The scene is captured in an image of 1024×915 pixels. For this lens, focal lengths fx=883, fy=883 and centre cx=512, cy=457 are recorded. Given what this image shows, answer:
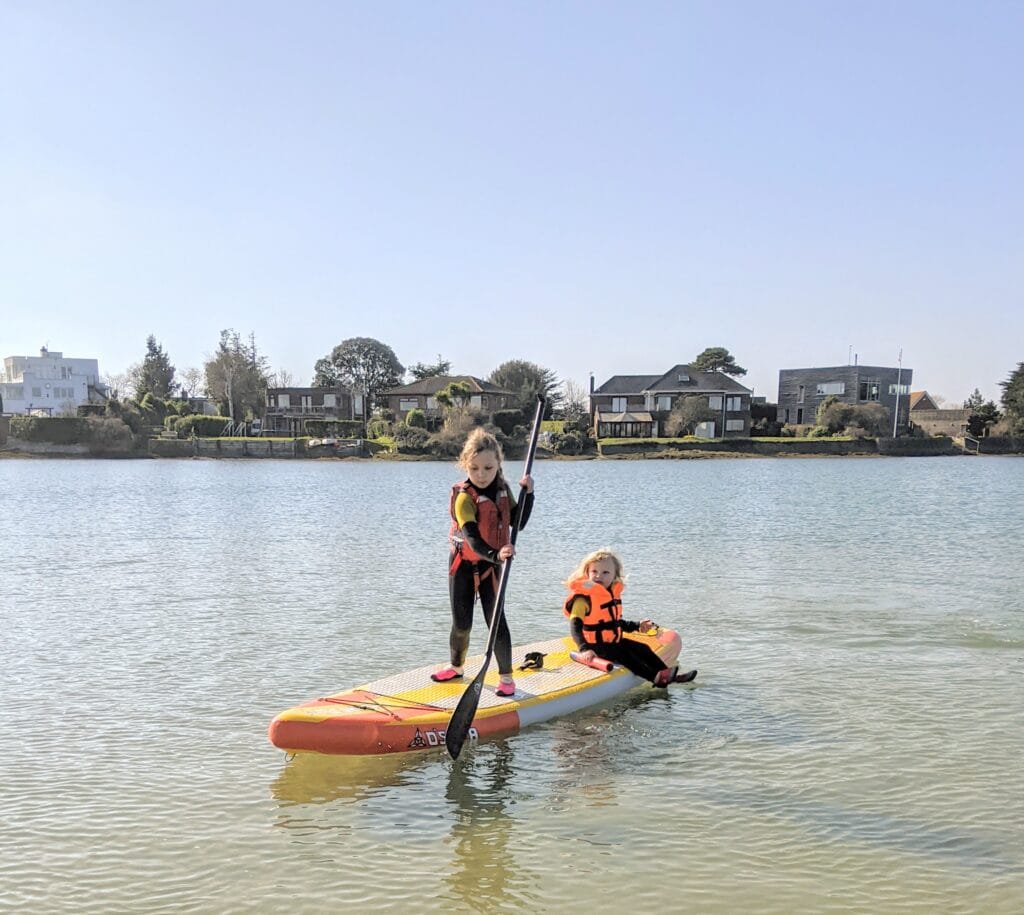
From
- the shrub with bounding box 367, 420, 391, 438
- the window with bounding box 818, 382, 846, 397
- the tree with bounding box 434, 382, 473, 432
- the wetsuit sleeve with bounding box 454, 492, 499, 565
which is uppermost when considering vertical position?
the window with bounding box 818, 382, 846, 397

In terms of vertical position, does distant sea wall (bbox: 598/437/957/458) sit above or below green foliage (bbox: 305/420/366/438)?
below

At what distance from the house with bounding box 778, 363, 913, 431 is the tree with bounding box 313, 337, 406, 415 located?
44.8 metres

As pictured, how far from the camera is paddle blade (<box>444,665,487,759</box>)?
22.1 ft

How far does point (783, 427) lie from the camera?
88.4m

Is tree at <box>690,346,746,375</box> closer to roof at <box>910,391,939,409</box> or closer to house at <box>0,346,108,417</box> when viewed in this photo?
roof at <box>910,391,939,409</box>

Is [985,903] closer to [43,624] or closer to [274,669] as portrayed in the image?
[274,669]

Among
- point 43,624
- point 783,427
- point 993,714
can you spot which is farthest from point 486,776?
point 783,427

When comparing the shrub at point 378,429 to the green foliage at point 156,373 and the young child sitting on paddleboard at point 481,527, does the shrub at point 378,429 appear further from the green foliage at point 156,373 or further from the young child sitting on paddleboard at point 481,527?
the young child sitting on paddleboard at point 481,527

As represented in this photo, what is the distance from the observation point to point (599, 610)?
855 centimetres

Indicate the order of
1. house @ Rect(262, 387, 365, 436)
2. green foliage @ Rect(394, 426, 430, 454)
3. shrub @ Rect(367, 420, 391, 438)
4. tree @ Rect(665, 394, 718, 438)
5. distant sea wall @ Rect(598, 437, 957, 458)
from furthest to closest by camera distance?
house @ Rect(262, 387, 365, 436), shrub @ Rect(367, 420, 391, 438), tree @ Rect(665, 394, 718, 438), distant sea wall @ Rect(598, 437, 957, 458), green foliage @ Rect(394, 426, 430, 454)

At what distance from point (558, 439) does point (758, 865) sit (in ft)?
251

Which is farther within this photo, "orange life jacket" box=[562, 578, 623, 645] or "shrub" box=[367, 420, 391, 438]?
"shrub" box=[367, 420, 391, 438]

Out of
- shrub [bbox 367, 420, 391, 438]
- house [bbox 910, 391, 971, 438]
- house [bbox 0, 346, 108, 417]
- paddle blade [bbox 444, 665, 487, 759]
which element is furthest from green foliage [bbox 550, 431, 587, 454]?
paddle blade [bbox 444, 665, 487, 759]

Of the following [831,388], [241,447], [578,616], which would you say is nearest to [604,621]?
[578,616]
